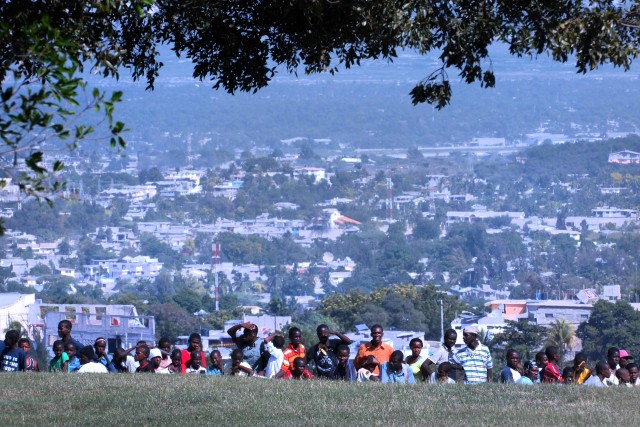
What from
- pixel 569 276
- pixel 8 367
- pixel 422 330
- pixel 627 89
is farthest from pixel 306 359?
pixel 627 89

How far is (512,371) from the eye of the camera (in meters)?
11.4

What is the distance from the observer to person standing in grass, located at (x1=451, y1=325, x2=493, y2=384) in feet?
37.1

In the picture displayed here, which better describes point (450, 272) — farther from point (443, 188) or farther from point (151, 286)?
point (443, 188)

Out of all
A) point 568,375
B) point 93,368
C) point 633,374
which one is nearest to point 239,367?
point 93,368

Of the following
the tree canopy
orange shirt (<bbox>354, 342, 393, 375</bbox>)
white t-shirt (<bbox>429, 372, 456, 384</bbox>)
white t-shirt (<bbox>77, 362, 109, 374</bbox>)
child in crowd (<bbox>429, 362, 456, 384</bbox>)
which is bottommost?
white t-shirt (<bbox>429, 372, 456, 384</bbox>)

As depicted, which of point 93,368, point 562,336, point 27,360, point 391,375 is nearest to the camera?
point 391,375

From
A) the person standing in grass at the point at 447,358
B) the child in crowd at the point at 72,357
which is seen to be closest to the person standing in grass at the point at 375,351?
the person standing in grass at the point at 447,358

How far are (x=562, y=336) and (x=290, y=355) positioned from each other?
124ft

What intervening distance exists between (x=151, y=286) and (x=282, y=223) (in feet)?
91.3

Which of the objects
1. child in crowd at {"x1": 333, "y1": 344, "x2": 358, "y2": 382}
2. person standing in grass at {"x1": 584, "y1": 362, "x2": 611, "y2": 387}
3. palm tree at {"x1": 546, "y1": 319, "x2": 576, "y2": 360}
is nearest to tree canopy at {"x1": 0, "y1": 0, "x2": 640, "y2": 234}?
child in crowd at {"x1": 333, "y1": 344, "x2": 358, "y2": 382}

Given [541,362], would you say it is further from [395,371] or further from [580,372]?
[395,371]

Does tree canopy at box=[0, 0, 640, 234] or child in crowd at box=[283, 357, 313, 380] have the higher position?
tree canopy at box=[0, 0, 640, 234]

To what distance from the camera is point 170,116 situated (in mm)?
168000

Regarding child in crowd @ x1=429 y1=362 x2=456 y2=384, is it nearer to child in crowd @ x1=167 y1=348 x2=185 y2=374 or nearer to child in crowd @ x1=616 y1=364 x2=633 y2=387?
child in crowd @ x1=616 y1=364 x2=633 y2=387
